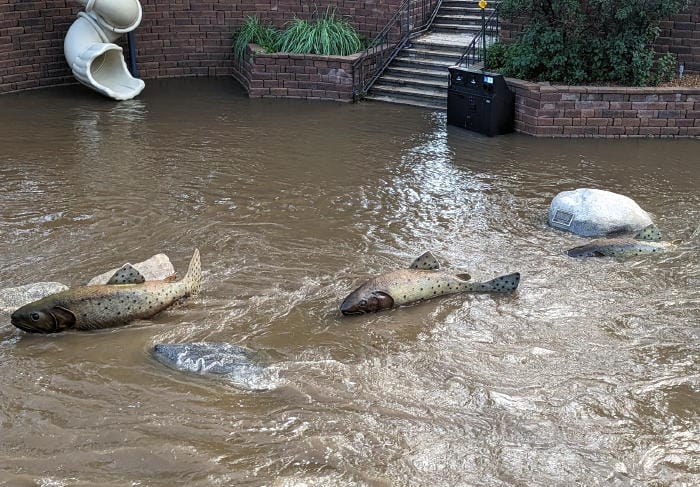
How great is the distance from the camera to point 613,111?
1324 cm

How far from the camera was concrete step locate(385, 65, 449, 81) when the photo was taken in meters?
15.6

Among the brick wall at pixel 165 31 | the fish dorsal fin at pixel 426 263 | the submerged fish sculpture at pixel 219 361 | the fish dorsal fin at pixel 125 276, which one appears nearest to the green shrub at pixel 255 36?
the brick wall at pixel 165 31

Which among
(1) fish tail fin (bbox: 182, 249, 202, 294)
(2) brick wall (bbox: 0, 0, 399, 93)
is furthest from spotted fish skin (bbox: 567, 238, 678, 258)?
(2) brick wall (bbox: 0, 0, 399, 93)

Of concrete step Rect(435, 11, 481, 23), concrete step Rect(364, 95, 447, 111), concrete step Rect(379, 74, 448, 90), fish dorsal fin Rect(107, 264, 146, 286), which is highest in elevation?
concrete step Rect(435, 11, 481, 23)

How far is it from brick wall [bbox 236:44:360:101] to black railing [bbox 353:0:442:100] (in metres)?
0.19

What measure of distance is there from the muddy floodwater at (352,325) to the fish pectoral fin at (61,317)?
4.5 inches

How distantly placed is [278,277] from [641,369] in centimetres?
338

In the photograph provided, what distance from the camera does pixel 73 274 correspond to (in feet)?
26.9

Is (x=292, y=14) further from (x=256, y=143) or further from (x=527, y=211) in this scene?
(x=527, y=211)

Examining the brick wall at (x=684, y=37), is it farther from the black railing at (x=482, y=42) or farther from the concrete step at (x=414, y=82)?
the concrete step at (x=414, y=82)

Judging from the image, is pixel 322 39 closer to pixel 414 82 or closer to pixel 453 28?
pixel 414 82

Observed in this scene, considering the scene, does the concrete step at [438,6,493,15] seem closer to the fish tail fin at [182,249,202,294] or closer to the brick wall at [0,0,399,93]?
the brick wall at [0,0,399,93]

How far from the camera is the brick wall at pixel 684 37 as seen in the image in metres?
13.7

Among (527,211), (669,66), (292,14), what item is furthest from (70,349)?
(292,14)
